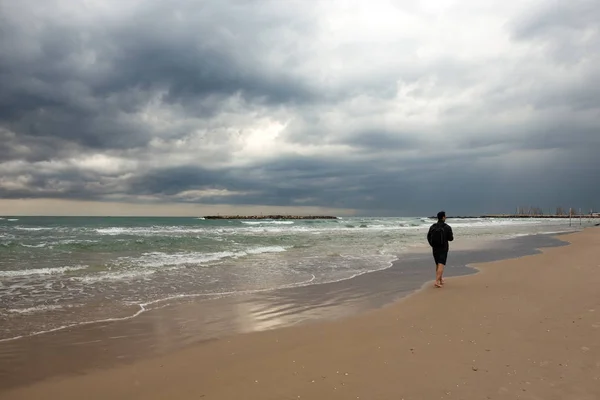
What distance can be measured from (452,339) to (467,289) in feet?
14.7

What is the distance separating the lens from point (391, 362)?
468cm

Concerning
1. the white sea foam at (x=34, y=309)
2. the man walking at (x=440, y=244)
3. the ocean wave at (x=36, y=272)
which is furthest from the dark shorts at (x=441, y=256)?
the ocean wave at (x=36, y=272)

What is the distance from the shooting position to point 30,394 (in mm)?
4320

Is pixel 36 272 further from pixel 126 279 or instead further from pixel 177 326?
pixel 177 326

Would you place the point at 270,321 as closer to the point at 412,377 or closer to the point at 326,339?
the point at 326,339

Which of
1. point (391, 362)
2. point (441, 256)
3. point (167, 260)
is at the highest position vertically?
point (441, 256)

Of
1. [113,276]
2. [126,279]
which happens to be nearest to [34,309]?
[126,279]

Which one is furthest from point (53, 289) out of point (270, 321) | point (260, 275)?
point (270, 321)

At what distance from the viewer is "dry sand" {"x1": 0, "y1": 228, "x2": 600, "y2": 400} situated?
3967 mm

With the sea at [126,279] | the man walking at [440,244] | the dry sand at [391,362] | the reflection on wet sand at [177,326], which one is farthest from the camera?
the man walking at [440,244]

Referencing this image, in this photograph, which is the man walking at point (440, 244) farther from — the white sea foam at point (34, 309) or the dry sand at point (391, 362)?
the white sea foam at point (34, 309)

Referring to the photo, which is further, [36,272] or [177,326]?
[36,272]

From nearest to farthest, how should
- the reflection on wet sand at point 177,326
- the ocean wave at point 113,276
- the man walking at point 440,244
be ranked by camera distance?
the reflection on wet sand at point 177,326 < the man walking at point 440,244 < the ocean wave at point 113,276

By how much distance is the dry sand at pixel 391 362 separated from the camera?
397cm
